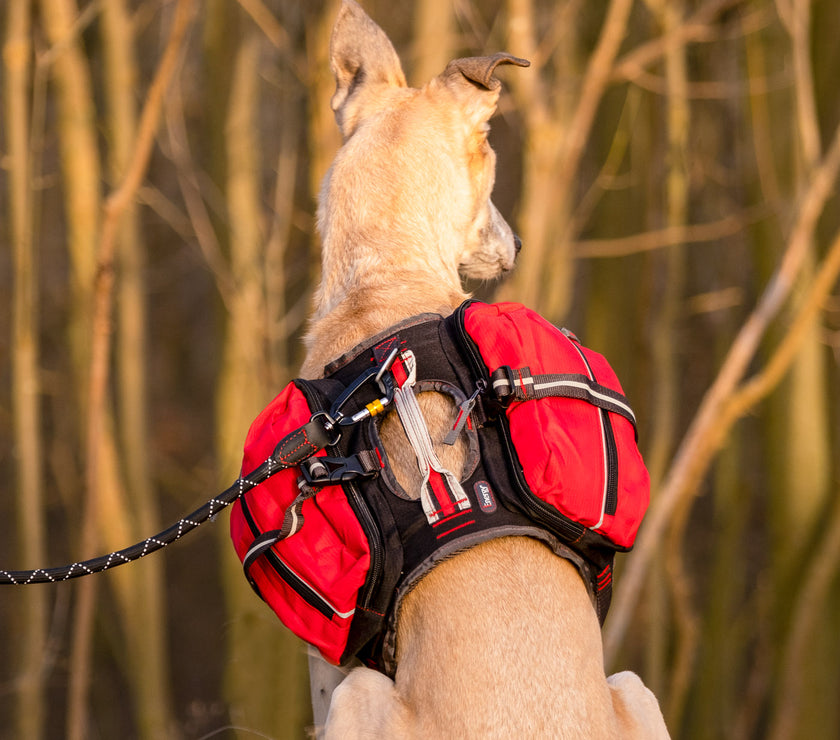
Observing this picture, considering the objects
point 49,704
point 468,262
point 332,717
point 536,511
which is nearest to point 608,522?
point 536,511

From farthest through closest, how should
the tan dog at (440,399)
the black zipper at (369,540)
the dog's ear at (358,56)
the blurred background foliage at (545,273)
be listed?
the blurred background foliage at (545,273) → the dog's ear at (358,56) → the black zipper at (369,540) → the tan dog at (440,399)

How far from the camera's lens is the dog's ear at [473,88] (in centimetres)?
321

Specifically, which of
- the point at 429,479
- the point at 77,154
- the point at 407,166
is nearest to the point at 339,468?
the point at 429,479

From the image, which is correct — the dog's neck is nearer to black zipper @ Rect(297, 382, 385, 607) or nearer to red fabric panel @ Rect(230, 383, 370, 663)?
red fabric panel @ Rect(230, 383, 370, 663)

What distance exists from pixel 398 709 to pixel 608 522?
68 cm

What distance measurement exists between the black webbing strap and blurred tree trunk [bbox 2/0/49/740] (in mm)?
4088

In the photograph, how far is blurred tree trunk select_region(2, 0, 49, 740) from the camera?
566 cm

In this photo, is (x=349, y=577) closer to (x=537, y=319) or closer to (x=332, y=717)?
(x=332, y=717)

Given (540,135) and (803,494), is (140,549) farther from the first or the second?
(803,494)

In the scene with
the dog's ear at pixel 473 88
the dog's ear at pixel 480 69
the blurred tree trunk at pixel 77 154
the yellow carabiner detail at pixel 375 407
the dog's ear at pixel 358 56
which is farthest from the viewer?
the blurred tree trunk at pixel 77 154

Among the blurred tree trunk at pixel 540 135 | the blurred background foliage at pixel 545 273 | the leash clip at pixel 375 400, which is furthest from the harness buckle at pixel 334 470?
the blurred tree trunk at pixel 540 135

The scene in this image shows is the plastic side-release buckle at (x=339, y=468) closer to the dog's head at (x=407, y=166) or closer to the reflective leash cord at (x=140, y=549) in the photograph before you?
the reflective leash cord at (x=140, y=549)

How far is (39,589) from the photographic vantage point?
612 cm

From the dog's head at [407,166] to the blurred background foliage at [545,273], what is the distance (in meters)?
1.69
